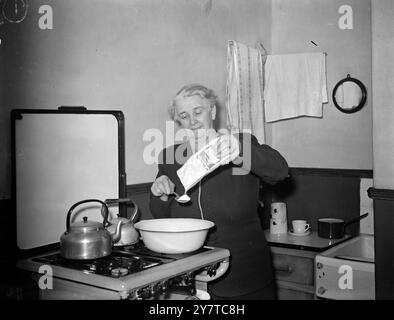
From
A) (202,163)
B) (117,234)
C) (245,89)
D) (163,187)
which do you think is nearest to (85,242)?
(117,234)

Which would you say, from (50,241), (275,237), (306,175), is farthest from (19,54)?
(306,175)

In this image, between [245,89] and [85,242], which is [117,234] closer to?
[85,242]

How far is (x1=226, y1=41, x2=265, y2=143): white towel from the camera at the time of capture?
10.4 ft

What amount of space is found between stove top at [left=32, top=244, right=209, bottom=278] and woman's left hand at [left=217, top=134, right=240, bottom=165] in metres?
0.38

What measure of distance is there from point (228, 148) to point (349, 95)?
171 centimetres

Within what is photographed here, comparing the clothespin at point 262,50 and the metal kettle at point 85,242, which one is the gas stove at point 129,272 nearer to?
the metal kettle at point 85,242

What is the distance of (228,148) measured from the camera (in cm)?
195

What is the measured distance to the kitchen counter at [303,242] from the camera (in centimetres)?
298

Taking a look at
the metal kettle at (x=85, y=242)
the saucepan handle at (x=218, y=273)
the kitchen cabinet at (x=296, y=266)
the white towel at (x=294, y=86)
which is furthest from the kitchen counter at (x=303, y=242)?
the metal kettle at (x=85, y=242)

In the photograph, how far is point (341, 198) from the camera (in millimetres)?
3402

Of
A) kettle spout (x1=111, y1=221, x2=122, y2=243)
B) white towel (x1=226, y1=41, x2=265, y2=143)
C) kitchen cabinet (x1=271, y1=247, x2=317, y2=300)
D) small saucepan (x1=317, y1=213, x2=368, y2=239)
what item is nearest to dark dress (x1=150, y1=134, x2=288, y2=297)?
kettle spout (x1=111, y1=221, x2=122, y2=243)

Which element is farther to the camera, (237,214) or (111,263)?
(237,214)

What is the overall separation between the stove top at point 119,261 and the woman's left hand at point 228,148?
1.26 feet

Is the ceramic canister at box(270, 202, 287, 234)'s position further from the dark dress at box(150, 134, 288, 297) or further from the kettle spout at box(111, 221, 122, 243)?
the kettle spout at box(111, 221, 122, 243)
